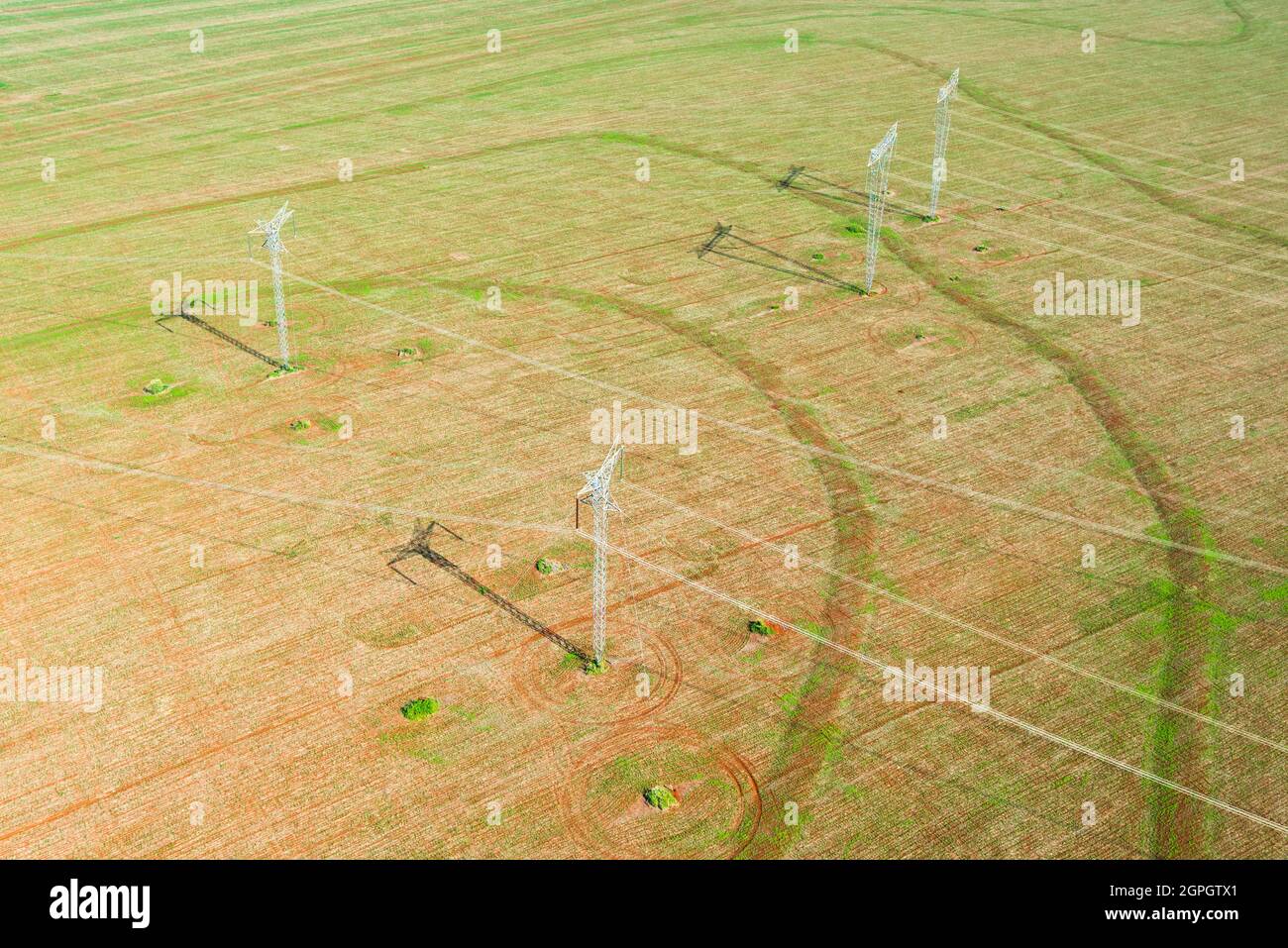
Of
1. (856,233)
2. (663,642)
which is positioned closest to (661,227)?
(856,233)
